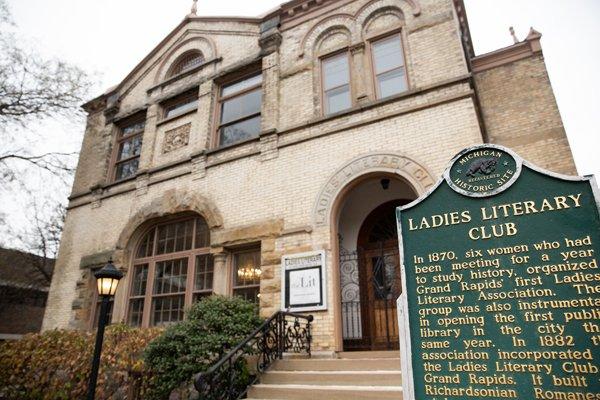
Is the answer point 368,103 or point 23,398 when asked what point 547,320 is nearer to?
point 368,103

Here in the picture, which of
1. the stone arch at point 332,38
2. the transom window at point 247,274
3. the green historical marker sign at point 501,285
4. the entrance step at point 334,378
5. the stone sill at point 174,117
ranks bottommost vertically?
the entrance step at point 334,378

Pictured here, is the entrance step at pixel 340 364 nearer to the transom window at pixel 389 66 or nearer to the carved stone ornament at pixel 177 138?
the transom window at pixel 389 66

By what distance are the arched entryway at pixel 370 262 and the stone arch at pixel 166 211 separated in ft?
11.3

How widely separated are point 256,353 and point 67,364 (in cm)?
475

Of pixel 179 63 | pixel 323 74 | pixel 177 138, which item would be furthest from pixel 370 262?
pixel 179 63

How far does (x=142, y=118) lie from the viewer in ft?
46.4

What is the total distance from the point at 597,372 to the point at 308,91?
28.9 ft

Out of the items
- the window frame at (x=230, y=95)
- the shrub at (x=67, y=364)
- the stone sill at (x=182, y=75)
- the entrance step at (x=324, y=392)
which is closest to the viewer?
the entrance step at (x=324, y=392)

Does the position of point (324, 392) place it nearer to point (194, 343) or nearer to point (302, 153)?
point (194, 343)

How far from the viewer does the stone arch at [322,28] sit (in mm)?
10469

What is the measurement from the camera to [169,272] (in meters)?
11.0

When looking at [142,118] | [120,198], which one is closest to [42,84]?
[142,118]

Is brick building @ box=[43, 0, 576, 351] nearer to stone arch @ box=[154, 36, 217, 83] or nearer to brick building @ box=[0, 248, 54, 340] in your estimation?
stone arch @ box=[154, 36, 217, 83]

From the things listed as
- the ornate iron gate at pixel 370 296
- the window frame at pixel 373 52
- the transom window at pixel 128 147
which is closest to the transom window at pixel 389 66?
the window frame at pixel 373 52
